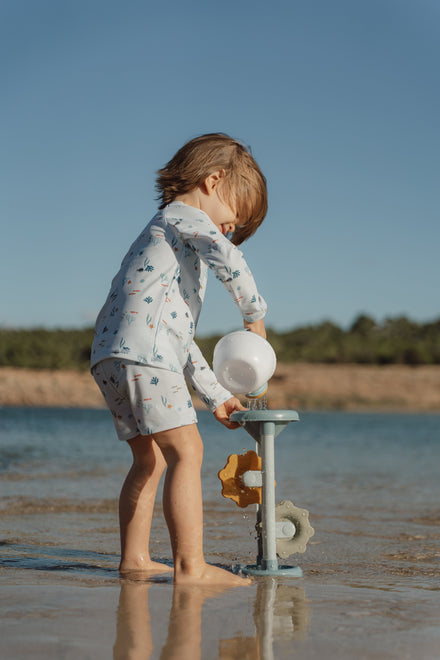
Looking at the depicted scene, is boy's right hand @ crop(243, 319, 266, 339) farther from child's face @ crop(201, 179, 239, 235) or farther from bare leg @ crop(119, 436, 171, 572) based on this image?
bare leg @ crop(119, 436, 171, 572)

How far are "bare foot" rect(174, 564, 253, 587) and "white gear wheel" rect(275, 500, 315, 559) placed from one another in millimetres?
255

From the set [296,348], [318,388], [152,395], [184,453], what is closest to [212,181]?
[152,395]

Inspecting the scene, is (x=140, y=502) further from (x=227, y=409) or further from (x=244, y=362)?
(x=244, y=362)

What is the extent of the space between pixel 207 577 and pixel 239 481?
0.36 m

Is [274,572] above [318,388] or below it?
below

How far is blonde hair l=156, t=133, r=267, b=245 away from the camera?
7.38 feet

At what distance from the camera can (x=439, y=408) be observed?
30438 millimetres

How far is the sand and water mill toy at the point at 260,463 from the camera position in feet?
6.91

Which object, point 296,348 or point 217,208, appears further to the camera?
point 296,348

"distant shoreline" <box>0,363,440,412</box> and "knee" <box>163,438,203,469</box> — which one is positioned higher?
"distant shoreline" <box>0,363,440,412</box>

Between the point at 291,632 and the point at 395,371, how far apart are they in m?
30.7

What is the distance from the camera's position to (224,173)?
7.41 ft

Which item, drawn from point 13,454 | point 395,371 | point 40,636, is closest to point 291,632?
point 40,636

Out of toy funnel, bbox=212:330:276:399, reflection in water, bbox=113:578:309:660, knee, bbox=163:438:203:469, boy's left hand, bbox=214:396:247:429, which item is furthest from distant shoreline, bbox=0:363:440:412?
reflection in water, bbox=113:578:309:660
